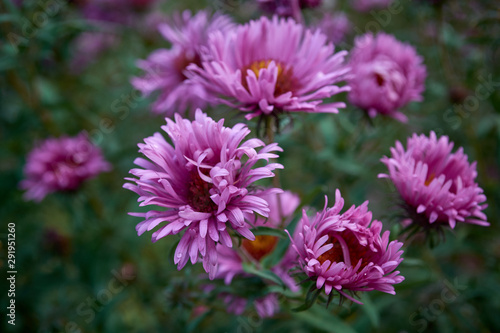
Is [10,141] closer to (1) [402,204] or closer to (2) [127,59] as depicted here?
(2) [127,59]

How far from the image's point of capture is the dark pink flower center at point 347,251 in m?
0.84

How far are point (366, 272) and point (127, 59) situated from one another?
1788mm

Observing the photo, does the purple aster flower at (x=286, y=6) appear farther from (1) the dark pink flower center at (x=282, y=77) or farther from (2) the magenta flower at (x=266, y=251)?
(2) the magenta flower at (x=266, y=251)

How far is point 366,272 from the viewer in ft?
2.52

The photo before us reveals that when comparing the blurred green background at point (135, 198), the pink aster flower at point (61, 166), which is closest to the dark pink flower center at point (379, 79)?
the blurred green background at point (135, 198)

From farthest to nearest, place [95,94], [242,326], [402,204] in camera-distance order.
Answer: [95,94], [242,326], [402,204]

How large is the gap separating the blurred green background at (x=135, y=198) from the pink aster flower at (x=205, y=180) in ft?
1.29

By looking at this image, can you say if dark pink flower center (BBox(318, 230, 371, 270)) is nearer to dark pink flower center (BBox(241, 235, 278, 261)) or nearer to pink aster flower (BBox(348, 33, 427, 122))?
dark pink flower center (BBox(241, 235, 278, 261))

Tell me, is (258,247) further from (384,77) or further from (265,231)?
(384,77)

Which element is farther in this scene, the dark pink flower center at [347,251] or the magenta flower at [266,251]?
the magenta flower at [266,251]

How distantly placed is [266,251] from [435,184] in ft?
1.70

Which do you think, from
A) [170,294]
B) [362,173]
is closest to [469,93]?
[362,173]

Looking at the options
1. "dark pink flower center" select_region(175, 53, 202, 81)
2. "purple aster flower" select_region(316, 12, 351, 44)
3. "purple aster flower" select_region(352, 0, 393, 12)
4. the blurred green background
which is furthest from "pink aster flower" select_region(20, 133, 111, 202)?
"purple aster flower" select_region(352, 0, 393, 12)

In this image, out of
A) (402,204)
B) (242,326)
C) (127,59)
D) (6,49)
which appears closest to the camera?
(402,204)
